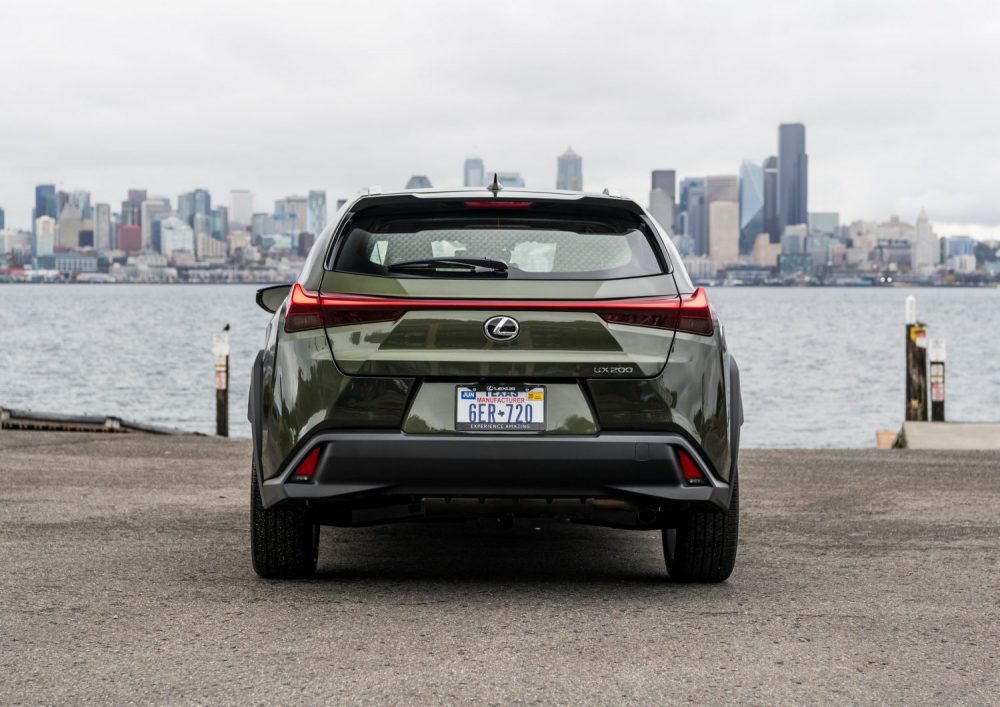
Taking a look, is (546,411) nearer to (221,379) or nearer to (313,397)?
(313,397)

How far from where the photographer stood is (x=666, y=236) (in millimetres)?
6117

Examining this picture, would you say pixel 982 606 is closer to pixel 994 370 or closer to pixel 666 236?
pixel 666 236

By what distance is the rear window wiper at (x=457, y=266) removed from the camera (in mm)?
5812

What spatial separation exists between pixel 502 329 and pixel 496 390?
0.77 ft

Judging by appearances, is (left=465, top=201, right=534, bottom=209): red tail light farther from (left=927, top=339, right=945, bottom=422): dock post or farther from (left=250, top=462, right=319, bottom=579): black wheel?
(left=927, top=339, right=945, bottom=422): dock post

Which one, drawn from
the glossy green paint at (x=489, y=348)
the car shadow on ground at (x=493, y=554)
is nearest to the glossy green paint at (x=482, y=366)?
the glossy green paint at (x=489, y=348)

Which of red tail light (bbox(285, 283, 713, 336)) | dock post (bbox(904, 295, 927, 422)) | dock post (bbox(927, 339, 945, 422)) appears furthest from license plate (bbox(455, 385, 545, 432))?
dock post (bbox(904, 295, 927, 422))

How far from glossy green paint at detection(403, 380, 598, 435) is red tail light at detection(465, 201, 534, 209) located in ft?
2.87

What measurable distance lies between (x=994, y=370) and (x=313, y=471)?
5176cm

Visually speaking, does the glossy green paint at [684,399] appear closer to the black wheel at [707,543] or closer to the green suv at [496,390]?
the green suv at [496,390]

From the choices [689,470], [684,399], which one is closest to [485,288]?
[684,399]

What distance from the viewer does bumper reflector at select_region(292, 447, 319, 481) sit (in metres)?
5.70

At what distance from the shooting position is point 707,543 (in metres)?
6.33

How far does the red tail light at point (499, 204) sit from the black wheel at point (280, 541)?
4.74ft
